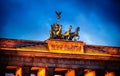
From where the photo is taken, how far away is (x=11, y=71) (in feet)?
125

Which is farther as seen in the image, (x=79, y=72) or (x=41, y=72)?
(x=41, y=72)

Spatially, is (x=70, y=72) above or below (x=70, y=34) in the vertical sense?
below

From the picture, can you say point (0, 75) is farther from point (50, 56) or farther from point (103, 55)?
point (103, 55)

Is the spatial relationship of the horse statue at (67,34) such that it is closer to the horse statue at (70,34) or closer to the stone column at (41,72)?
the horse statue at (70,34)

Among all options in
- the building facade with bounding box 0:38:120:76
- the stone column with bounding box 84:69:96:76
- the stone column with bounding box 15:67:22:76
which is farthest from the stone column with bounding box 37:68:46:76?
the stone column with bounding box 84:69:96:76

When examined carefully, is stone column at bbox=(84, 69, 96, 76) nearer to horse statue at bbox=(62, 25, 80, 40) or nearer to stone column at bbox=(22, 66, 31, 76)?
horse statue at bbox=(62, 25, 80, 40)

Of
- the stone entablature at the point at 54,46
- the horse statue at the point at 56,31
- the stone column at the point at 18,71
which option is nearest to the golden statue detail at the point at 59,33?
the horse statue at the point at 56,31

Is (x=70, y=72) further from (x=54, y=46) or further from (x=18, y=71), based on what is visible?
(x=18, y=71)

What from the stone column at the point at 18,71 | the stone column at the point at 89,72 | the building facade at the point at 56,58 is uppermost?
the building facade at the point at 56,58

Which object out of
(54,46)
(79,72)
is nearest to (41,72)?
(54,46)

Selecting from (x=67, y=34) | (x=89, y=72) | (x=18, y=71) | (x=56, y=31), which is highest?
(x=56, y=31)

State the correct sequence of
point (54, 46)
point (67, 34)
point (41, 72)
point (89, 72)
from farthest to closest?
point (89, 72) → point (41, 72) → point (67, 34) → point (54, 46)

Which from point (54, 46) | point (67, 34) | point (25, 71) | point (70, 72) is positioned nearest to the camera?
point (25, 71)

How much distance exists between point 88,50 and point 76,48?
1278mm
